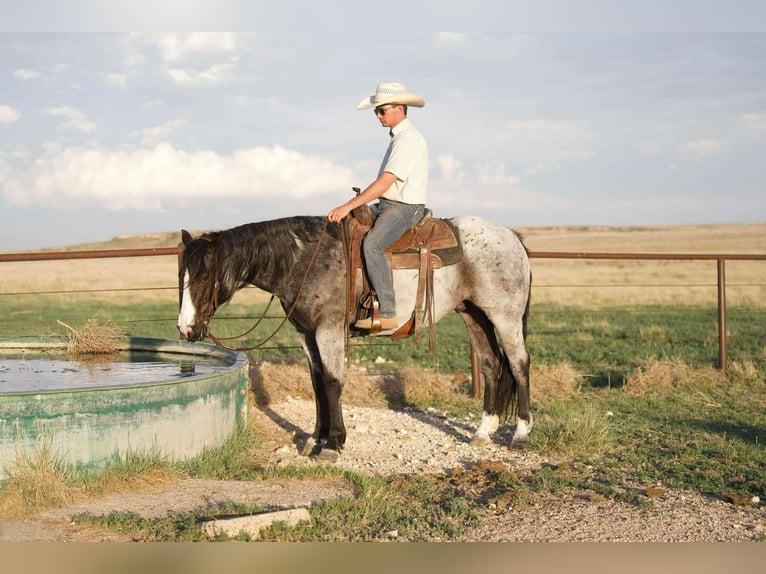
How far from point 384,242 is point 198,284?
1.48 m

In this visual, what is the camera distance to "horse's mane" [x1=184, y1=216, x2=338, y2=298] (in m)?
5.80

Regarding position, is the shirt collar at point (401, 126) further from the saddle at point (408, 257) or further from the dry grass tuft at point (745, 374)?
the dry grass tuft at point (745, 374)

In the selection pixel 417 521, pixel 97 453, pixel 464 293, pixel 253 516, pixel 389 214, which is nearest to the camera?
pixel 253 516

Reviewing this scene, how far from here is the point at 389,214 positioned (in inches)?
239

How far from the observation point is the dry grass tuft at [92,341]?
296 inches

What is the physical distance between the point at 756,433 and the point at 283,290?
179 inches

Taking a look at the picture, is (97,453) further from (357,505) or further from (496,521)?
(496,521)

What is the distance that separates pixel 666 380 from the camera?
929cm

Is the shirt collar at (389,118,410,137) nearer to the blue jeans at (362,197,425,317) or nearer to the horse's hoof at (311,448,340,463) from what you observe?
the blue jeans at (362,197,425,317)

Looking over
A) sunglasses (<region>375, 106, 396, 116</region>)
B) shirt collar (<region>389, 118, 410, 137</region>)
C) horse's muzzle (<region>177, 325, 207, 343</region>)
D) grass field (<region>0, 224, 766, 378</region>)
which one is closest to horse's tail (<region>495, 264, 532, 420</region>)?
shirt collar (<region>389, 118, 410, 137</region>)

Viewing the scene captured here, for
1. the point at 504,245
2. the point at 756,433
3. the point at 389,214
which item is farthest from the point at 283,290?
the point at 756,433

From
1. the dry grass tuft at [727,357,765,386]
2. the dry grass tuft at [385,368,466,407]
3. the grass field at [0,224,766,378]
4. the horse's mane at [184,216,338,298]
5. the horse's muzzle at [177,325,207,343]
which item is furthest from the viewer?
the grass field at [0,224,766,378]

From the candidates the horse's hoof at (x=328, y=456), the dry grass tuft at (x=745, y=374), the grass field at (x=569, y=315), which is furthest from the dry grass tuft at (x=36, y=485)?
the dry grass tuft at (x=745, y=374)

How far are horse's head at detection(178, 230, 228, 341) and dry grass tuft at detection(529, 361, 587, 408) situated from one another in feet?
14.0
